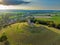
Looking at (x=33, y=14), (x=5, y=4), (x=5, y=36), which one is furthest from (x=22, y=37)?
(x=5, y=4)

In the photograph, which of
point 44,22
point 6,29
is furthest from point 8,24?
point 44,22

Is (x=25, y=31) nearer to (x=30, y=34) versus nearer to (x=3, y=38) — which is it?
(x=30, y=34)

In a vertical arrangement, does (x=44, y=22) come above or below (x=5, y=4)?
below

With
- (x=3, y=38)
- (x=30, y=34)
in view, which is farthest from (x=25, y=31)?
(x=3, y=38)

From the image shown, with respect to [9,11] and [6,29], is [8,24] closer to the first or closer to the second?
[6,29]

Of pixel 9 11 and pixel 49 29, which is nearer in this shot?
pixel 49 29

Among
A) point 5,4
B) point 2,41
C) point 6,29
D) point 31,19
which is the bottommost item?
point 2,41
